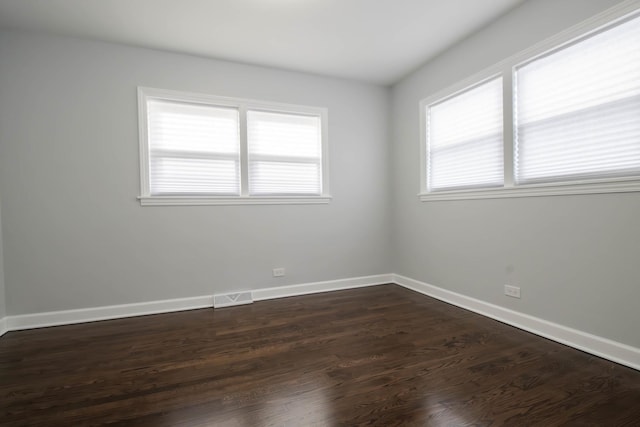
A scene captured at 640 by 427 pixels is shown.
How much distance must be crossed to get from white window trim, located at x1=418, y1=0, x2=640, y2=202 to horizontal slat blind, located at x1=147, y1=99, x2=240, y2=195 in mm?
2401

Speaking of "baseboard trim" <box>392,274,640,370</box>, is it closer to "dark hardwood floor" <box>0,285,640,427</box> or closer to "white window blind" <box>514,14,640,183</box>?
"dark hardwood floor" <box>0,285,640,427</box>

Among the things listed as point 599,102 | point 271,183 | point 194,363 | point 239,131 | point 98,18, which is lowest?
point 194,363

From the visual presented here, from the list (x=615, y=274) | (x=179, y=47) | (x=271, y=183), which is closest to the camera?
(x=615, y=274)

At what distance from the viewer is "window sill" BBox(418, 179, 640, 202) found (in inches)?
76.1

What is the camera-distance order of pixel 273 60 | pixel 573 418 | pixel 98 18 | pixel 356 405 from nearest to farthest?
1. pixel 573 418
2. pixel 356 405
3. pixel 98 18
4. pixel 273 60

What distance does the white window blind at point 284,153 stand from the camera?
357 centimetres

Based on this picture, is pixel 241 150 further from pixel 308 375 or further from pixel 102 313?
pixel 308 375

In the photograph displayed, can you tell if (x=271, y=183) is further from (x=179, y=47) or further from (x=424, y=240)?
(x=424, y=240)

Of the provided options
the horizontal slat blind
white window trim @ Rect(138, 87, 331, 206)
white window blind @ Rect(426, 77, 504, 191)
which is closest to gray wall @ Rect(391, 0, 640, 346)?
white window blind @ Rect(426, 77, 504, 191)

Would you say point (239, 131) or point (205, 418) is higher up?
point (239, 131)

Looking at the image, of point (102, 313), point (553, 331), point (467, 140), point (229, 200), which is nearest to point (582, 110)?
point (467, 140)

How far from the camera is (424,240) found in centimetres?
371

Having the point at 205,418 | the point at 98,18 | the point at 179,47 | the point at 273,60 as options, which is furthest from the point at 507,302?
the point at 98,18

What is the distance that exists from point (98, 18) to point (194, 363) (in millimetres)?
3148
